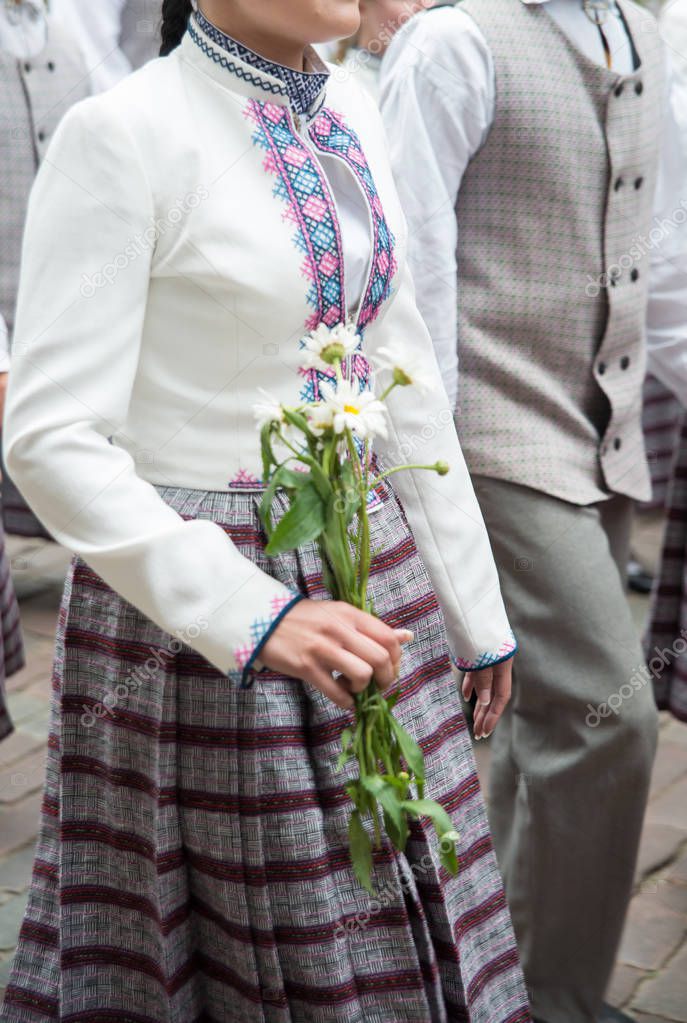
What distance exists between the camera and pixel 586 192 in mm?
2426

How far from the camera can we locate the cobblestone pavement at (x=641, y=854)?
110 inches

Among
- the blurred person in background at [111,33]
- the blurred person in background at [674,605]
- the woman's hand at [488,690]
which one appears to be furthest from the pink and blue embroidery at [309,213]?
the blurred person in background at [111,33]

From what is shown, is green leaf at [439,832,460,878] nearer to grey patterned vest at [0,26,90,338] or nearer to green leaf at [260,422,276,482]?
green leaf at [260,422,276,482]

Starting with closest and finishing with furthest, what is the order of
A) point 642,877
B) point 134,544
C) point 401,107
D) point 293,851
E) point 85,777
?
point 134,544
point 293,851
point 85,777
point 401,107
point 642,877

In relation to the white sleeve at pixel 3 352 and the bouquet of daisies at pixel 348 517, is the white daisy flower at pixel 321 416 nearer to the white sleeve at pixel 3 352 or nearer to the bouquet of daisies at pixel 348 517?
the bouquet of daisies at pixel 348 517

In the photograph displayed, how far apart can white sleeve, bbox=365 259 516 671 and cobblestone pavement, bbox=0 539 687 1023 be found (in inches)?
46.4

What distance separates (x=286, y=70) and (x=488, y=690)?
2.80 ft

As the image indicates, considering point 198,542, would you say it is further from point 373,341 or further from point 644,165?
point 644,165

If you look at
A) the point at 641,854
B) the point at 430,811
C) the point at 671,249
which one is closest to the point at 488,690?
the point at 430,811

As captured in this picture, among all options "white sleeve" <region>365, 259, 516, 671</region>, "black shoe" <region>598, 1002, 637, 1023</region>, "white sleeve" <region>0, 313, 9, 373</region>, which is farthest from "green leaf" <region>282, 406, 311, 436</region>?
"black shoe" <region>598, 1002, 637, 1023</region>

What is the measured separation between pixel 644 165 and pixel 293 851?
1.44 meters

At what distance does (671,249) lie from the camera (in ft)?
8.79

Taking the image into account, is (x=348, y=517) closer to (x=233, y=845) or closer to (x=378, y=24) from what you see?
(x=233, y=845)

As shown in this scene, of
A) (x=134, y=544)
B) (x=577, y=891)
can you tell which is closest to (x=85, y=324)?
(x=134, y=544)
